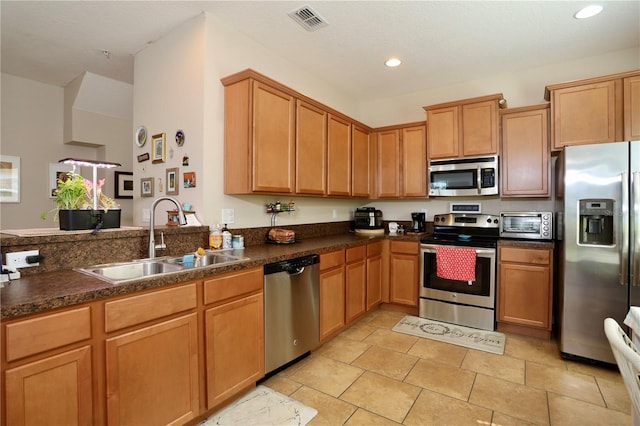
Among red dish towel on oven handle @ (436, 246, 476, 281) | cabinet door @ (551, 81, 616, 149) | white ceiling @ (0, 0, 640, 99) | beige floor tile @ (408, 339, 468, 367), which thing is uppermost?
white ceiling @ (0, 0, 640, 99)

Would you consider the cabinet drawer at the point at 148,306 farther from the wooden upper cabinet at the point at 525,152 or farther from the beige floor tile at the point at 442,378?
the wooden upper cabinet at the point at 525,152

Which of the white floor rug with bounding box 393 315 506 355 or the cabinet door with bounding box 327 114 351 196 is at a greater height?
the cabinet door with bounding box 327 114 351 196

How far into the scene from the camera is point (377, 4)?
2383mm

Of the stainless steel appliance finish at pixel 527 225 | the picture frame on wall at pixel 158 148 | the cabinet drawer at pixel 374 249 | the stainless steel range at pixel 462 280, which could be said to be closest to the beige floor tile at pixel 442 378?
the stainless steel range at pixel 462 280

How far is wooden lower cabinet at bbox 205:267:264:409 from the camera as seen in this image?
1.81 meters

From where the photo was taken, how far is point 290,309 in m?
2.33

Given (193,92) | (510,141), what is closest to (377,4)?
(193,92)

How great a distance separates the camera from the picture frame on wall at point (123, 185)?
14.6ft

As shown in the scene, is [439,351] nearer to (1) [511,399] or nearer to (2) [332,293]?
(1) [511,399]

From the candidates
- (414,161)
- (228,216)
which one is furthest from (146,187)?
(414,161)

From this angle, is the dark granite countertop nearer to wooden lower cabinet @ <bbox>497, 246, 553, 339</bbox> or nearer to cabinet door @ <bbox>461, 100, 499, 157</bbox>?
wooden lower cabinet @ <bbox>497, 246, 553, 339</bbox>

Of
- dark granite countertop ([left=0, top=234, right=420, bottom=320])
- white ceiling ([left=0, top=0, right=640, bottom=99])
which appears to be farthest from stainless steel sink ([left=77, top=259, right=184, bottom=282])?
white ceiling ([left=0, top=0, right=640, bottom=99])

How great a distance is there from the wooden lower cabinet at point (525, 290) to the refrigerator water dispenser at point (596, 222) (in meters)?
0.48

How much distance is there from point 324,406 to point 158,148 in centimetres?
258
